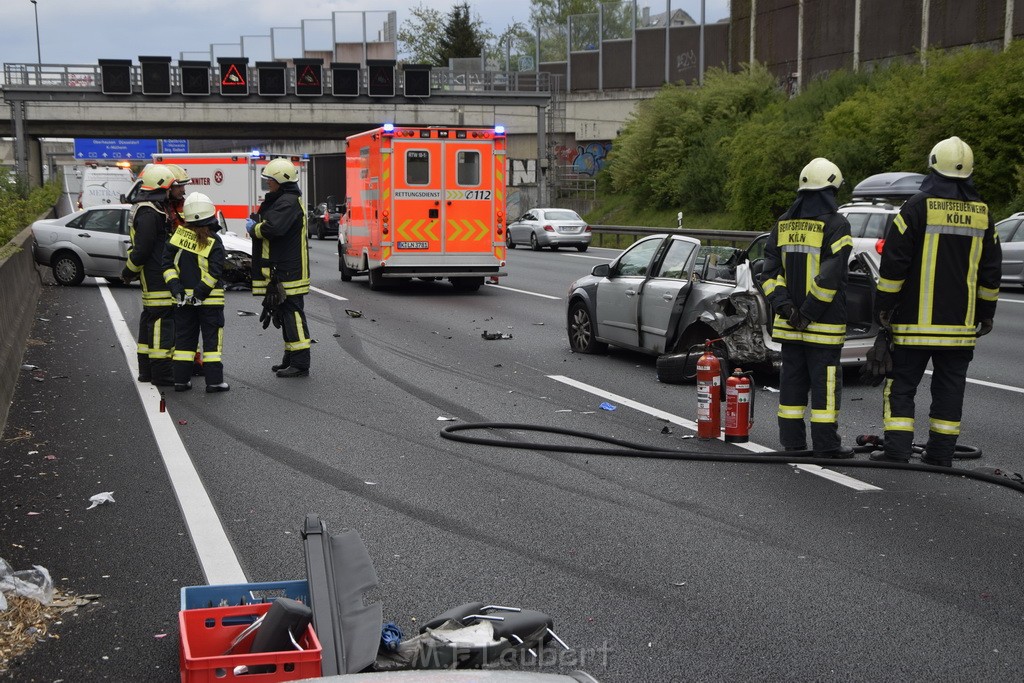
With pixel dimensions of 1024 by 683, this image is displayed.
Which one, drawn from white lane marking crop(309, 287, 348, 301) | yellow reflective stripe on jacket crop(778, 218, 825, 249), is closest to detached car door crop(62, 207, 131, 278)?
white lane marking crop(309, 287, 348, 301)

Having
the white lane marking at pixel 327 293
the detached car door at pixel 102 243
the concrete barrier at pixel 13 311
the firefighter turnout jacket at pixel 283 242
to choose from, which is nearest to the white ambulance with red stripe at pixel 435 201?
the white lane marking at pixel 327 293

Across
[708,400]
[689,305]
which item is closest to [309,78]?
[689,305]

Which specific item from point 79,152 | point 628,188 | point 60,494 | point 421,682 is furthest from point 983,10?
point 79,152

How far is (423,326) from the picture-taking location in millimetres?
16766

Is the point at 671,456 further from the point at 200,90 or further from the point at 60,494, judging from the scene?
the point at 200,90

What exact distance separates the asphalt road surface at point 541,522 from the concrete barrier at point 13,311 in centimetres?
34

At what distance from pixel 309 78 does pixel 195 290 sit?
39.2m

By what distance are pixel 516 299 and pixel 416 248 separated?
2.08 meters

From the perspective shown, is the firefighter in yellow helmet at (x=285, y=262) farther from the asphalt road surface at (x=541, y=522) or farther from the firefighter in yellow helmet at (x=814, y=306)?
the firefighter in yellow helmet at (x=814, y=306)

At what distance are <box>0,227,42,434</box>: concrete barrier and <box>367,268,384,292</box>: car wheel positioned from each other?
574 cm

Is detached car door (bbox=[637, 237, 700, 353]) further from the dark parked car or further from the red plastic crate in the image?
the dark parked car

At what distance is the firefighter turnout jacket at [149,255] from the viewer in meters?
11.5

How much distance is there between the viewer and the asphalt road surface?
15.9 ft

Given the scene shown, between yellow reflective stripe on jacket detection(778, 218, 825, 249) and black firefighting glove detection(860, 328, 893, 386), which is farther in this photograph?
yellow reflective stripe on jacket detection(778, 218, 825, 249)
